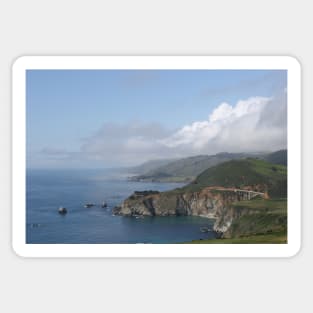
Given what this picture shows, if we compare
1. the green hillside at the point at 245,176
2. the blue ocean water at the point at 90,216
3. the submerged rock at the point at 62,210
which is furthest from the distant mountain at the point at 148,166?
the submerged rock at the point at 62,210

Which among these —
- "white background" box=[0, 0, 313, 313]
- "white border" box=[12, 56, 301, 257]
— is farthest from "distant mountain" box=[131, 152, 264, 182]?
"white background" box=[0, 0, 313, 313]

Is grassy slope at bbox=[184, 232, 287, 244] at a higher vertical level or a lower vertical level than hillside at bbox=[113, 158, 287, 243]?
lower

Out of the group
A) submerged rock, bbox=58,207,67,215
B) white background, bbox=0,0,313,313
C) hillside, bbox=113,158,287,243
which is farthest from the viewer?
submerged rock, bbox=58,207,67,215

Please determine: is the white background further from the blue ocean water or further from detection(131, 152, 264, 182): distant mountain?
detection(131, 152, 264, 182): distant mountain

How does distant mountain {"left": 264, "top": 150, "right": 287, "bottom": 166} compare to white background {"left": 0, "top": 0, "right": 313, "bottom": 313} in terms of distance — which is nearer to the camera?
white background {"left": 0, "top": 0, "right": 313, "bottom": 313}
